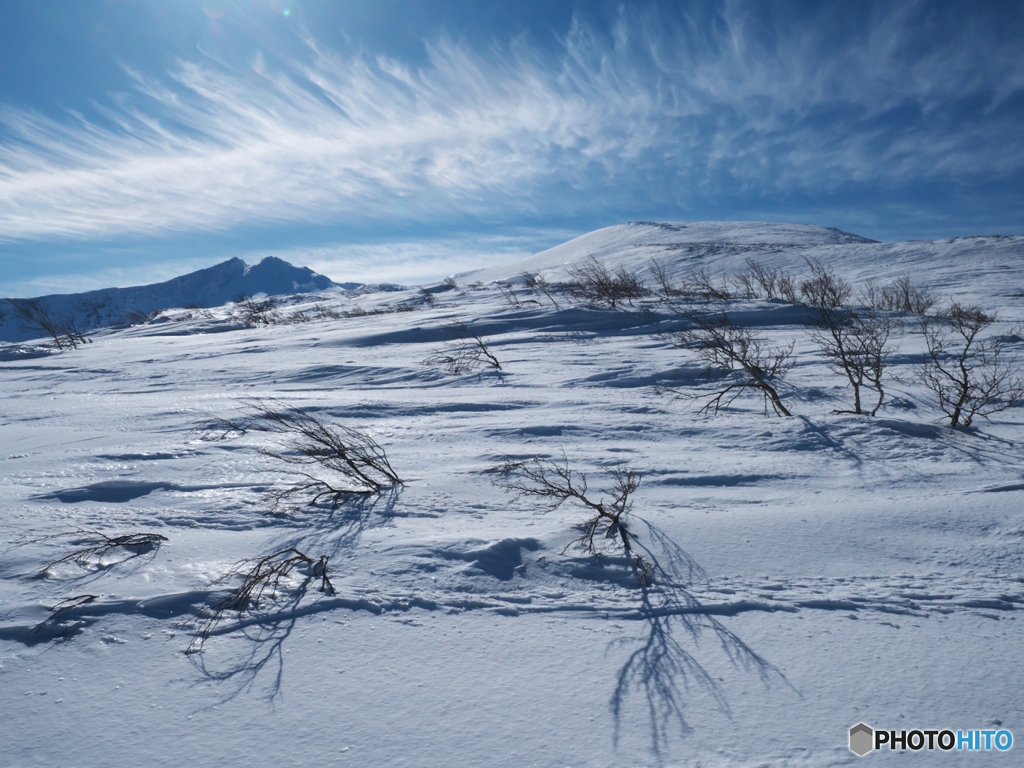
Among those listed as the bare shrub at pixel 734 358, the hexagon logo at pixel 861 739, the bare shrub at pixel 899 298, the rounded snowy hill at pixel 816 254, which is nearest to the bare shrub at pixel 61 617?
the hexagon logo at pixel 861 739

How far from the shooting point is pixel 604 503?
2143 millimetres

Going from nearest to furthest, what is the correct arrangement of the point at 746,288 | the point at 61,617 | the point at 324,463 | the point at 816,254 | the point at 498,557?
the point at 61,617 → the point at 498,557 → the point at 324,463 → the point at 746,288 → the point at 816,254

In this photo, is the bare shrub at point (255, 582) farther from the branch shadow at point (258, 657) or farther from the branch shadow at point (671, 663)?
the branch shadow at point (671, 663)

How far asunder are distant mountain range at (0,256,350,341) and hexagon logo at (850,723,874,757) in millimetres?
104536

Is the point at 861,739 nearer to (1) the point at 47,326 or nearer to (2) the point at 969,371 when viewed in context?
(2) the point at 969,371

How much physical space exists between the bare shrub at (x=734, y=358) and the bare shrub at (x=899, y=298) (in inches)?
126

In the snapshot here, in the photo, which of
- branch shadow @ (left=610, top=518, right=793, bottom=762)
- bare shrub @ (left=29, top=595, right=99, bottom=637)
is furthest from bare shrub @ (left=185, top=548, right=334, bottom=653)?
branch shadow @ (left=610, top=518, right=793, bottom=762)

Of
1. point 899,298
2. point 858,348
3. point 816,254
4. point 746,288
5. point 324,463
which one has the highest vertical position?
point 816,254

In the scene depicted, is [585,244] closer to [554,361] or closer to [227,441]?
[554,361]

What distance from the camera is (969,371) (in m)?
3.42

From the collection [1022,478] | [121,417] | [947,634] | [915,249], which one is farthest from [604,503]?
[915,249]

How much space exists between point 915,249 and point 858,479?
1733 centimetres

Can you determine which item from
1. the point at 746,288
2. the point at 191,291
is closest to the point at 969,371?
the point at 746,288

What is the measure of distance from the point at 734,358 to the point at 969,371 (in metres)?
1.51
